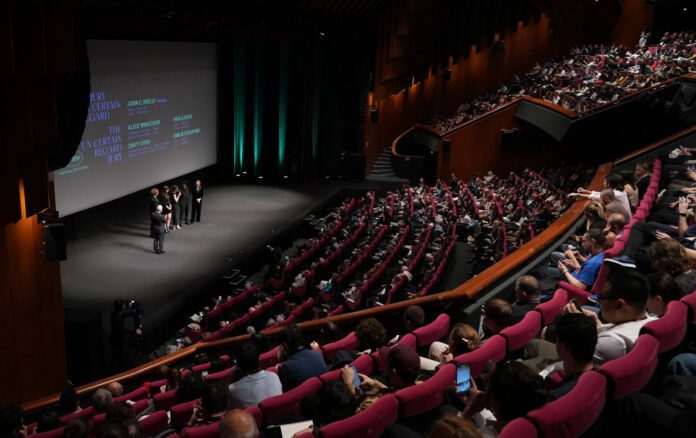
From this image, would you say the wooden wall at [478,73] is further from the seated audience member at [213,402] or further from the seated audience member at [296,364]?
the seated audience member at [213,402]

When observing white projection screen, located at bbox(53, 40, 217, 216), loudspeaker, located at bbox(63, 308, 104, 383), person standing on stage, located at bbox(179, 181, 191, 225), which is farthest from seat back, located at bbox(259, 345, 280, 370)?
person standing on stage, located at bbox(179, 181, 191, 225)

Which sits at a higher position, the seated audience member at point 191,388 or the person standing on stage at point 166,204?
the seated audience member at point 191,388

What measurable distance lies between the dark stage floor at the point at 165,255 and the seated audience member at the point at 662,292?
20.3 ft

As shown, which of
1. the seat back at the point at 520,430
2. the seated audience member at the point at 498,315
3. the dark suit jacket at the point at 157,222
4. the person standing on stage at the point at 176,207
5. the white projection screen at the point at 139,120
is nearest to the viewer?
the seat back at the point at 520,430

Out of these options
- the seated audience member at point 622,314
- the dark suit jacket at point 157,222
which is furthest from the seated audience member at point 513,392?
the dark suit jacket at point 157,222

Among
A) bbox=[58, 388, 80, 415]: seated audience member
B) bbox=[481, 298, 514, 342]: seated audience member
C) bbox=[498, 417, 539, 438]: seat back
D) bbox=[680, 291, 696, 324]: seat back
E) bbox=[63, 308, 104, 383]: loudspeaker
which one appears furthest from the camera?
bbox=[63, 308, 104, 383]: loudspeaker

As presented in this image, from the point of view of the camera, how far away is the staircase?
1686 centimetres

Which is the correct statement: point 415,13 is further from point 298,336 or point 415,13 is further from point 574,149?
point 298,336

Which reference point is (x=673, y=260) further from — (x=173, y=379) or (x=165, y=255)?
(x=165, y=255)

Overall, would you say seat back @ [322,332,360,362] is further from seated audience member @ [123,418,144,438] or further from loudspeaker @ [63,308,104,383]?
loudspeaker @ [63,308,104,383]

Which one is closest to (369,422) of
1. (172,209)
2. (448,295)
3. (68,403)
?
(448,295)

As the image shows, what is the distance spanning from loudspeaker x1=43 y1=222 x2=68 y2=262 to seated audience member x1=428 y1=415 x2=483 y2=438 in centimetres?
527

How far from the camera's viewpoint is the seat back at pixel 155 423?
3.77 meters

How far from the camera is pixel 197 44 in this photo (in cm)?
1399
